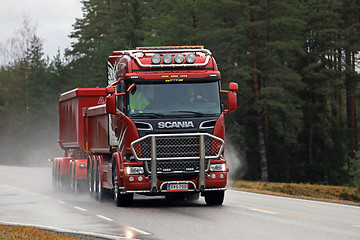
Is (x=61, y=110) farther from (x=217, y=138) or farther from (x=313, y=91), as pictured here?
(x=313, y=91)

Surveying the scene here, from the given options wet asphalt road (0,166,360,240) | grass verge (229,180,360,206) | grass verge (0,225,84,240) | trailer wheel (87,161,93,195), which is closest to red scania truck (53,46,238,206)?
wet asphalt road (0,166,360,240)

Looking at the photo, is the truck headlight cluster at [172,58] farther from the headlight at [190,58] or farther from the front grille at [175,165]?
the front grille at [175,165]

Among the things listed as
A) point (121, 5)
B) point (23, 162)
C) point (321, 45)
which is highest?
point (121, 5)

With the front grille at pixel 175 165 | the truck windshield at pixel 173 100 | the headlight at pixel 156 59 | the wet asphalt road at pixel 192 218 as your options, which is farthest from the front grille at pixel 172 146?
the headlight at pixel 156 59

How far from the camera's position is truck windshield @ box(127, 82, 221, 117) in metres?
18.2

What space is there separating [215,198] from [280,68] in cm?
3338

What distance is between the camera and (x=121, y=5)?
7669 cm

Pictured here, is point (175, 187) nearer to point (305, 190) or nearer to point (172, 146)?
point (172, 146)

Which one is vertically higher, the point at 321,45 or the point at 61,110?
Result: the point at 321,45

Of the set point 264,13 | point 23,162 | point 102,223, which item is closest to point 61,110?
point 102,223

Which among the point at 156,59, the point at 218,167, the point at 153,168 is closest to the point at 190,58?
the point at 156,59

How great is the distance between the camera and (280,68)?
5212 cm

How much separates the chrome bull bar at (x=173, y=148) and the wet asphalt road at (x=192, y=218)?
3.84 ft

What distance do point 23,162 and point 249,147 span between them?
5383 centimetres
